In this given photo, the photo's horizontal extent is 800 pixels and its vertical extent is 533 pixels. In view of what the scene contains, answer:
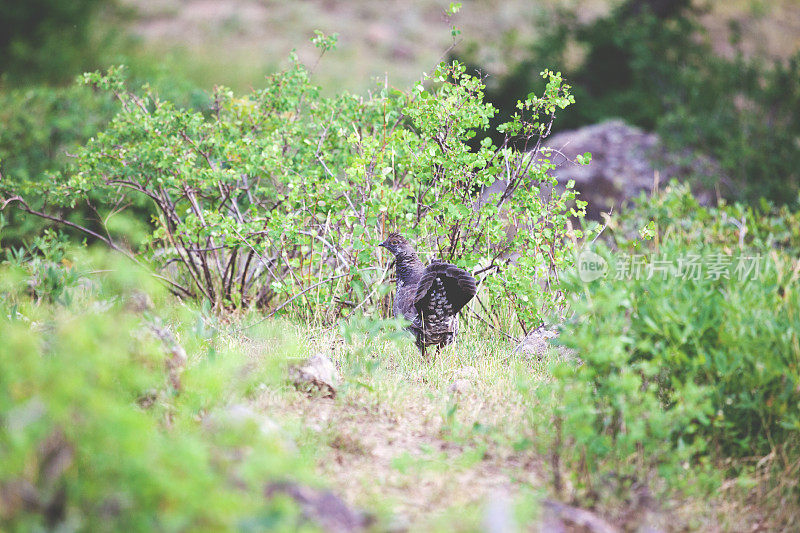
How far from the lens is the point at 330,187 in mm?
4074

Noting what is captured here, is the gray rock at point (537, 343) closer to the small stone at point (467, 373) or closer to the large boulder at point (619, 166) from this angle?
the small stone at point (467, 373)

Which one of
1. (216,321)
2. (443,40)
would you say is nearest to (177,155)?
(216,321)

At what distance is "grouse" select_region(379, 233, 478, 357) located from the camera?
3539mm

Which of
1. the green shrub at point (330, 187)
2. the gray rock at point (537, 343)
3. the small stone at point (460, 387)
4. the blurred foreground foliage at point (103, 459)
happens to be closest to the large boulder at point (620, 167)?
the green shrub at point (330, 187)

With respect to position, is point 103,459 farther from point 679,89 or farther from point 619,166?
point 679,89

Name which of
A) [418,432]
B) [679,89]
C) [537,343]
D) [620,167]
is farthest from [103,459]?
[679,89]

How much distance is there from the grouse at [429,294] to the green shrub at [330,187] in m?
0.27

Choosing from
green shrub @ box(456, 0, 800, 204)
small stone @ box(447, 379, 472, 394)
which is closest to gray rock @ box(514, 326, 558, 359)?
small stone @ box(447, 379, 472, 394)

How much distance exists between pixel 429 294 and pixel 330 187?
93cm

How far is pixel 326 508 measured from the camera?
2068 millimetres

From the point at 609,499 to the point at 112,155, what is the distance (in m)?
3.47

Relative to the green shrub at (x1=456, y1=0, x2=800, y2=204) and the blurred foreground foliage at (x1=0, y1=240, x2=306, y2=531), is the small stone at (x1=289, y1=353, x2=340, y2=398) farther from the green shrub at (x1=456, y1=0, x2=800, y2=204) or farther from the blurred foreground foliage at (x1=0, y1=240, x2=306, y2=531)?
the green shrub at (x1=456, y1=0, x2=800, y2=204)

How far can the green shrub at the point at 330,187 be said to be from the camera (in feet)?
13.1

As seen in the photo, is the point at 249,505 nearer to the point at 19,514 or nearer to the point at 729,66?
the point at 19,514
